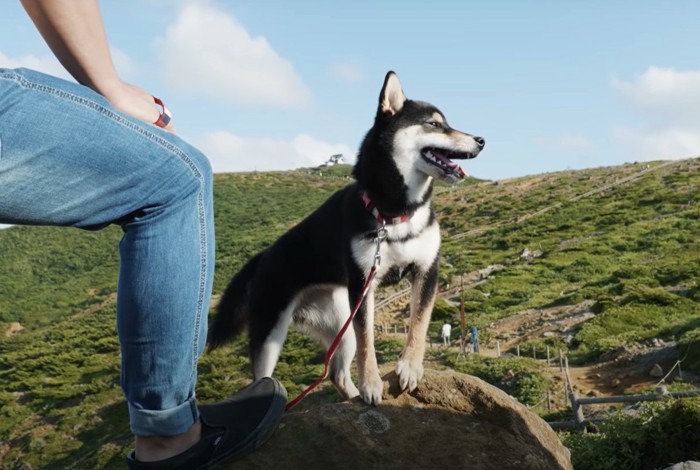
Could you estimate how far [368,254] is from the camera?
4.11m

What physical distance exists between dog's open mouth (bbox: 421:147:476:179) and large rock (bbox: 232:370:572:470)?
1316 mm

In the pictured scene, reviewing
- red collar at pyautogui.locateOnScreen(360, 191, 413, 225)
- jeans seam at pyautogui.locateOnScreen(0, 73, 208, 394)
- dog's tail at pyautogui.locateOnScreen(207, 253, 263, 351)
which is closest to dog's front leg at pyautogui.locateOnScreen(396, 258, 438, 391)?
red collar at pyautogui.locateOnScreen(360, 191, 413, 225)

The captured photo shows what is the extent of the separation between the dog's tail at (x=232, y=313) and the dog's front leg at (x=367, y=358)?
A: 141cm

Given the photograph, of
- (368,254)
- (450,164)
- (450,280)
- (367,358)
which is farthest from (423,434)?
(450,280)

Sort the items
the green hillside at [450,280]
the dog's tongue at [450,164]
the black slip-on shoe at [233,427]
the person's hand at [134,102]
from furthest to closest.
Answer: the green hillside at [450,280] → the dog's tongue at [450,164] → the black slip-on shoe at [233,427] → the person's hand at [134,102]

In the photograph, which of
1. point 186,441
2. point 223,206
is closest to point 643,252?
point 186,441

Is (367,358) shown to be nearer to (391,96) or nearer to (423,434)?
(423,434)

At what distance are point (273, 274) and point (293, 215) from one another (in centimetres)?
5801

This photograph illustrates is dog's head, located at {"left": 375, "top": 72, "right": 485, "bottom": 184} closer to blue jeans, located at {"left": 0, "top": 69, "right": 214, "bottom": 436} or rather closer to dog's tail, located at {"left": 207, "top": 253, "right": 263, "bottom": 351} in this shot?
dog's tail, located at {"left": 207, "top": 253, "right": 263, "bottom": 351}

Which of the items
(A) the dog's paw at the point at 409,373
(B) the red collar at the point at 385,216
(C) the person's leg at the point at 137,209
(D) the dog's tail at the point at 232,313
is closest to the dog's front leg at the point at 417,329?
(A) the dog's paw at the point at 409,373

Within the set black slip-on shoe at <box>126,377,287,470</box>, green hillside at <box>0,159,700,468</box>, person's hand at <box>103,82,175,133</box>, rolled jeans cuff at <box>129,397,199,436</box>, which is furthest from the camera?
green hillside at <box>0,159,700,468</box>

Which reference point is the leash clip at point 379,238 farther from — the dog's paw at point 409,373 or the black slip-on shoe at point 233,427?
the black slip-on shoe at point 233,427

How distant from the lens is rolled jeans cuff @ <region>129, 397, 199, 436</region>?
2113mm

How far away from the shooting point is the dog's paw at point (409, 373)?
156 inches
